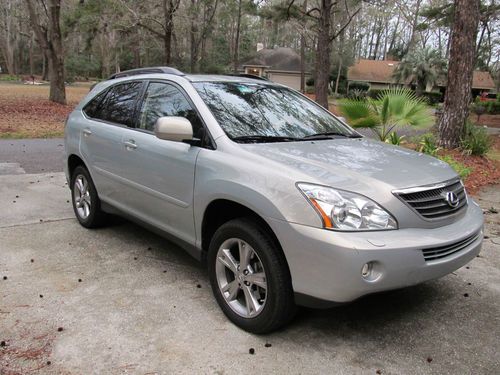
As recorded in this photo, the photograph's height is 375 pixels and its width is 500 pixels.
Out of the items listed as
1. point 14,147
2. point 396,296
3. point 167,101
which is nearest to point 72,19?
point 14,147

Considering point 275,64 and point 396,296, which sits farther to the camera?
point 275,64

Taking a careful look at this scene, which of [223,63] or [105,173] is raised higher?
[223,63]

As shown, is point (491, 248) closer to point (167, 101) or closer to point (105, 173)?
point (167, 101)

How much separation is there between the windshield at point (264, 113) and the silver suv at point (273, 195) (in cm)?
1

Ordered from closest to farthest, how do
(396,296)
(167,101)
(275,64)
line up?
1. (396,296)
2. (167,101)
3. (275,64)

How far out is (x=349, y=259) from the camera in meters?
2.71

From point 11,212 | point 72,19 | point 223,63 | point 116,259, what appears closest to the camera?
point 116,259

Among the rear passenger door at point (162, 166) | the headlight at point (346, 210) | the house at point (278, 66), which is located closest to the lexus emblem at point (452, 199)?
the headlight at point (346, 210)

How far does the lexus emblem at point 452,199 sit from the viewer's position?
327cm

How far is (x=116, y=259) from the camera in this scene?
15.0 ft

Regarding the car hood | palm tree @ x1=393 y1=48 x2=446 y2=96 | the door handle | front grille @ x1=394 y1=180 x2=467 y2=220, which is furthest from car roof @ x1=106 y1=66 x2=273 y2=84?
palm tree @ x1=393 y1=48 x2=446 y2=96

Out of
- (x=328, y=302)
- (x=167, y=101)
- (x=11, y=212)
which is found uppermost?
(x=167, y=101)

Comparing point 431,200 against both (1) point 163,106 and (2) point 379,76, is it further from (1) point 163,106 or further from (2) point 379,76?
(2) point 379,76

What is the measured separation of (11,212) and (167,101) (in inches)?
118
